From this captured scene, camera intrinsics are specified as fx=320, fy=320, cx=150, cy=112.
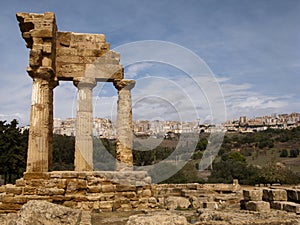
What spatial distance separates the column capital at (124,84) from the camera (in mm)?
14811

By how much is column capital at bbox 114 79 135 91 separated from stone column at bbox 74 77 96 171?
106 centimetres

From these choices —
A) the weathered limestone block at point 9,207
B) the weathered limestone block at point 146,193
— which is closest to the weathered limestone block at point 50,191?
the weathered limestone block at point 9,207

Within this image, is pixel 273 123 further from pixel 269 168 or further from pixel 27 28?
pixel 27 28

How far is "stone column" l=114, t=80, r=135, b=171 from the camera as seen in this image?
14.4 meters

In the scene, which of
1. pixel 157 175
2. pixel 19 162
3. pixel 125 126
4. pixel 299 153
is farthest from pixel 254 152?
pixel 125 126

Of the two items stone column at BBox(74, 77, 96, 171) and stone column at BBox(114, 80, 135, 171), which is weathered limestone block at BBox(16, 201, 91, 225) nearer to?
stone column at BBox(74, 77, 96, 171)

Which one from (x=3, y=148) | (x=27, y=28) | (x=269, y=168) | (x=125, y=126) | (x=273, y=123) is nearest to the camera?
(x=27, y=28)

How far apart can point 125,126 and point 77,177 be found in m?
3.66

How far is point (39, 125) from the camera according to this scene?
42.4 feet

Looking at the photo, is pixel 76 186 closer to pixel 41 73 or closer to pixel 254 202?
pixel 41 73

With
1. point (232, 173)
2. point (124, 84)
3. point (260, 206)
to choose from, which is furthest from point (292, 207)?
point (232, 173)

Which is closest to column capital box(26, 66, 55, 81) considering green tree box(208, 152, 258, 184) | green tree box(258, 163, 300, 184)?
green tree box(258, 163, 300, 184)

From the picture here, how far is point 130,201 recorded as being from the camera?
1205 centimetres

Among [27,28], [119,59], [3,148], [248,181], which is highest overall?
[27,28]
